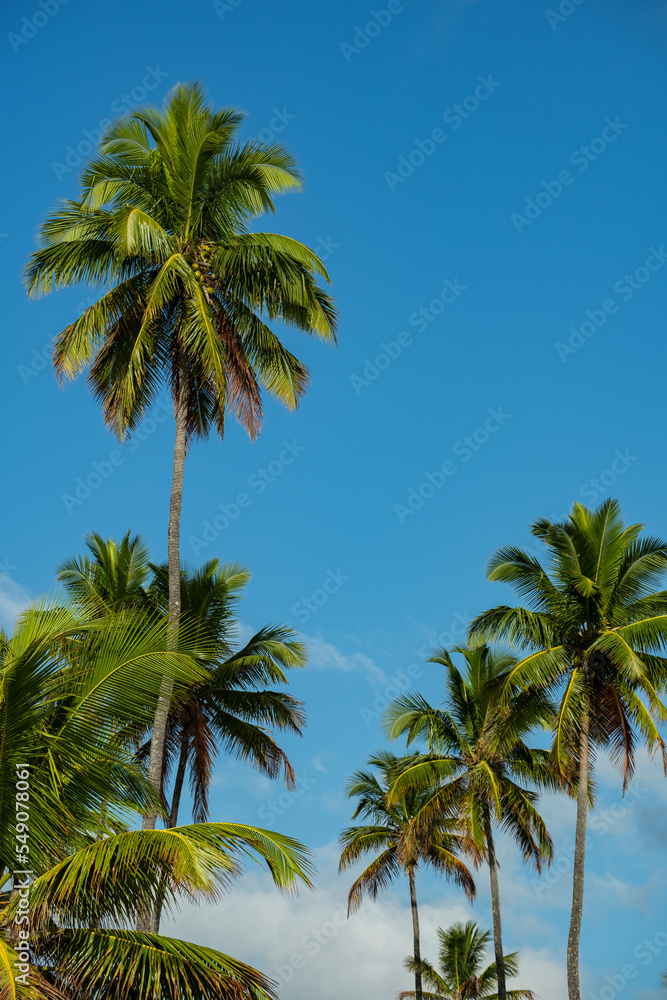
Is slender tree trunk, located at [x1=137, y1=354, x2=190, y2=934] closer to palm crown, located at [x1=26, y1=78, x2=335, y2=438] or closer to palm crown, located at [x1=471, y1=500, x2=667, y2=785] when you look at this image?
palm crown, located at [x1=26, y1=78, x2=335, y2=438]

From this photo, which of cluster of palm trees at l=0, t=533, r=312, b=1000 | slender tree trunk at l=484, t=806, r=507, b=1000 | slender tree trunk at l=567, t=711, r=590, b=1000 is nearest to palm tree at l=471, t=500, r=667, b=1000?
slender tree trunk at l=567, t=711, r=590, b=1000

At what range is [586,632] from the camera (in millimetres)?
22406

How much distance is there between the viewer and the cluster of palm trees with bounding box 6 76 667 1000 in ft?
27.2

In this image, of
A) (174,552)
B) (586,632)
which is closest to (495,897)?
(586,632)

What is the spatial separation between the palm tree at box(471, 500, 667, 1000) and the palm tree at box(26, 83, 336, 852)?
8.41 metres

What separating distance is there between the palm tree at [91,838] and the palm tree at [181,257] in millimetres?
7720

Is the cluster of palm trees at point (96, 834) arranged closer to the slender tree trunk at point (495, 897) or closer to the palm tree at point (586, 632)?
the palm tree at point (586, 632)

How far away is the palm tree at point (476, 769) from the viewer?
82.5ft

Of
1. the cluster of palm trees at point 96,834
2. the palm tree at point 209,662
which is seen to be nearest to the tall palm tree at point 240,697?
the palm tree at point 209,662

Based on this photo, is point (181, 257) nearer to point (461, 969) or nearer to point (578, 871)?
point (578, 871)

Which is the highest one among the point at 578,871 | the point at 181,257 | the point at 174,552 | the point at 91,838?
the point at 181,257

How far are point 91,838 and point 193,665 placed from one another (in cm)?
190

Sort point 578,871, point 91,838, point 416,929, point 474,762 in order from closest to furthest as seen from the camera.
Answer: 1. point 91,838
2. point 578,871
3. point 474,762
4. point 416,929

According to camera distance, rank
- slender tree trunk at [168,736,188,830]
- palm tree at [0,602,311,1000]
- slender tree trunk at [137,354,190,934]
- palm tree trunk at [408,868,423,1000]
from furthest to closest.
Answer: palm tree trunk at [408,868,423,1000] < slender tree trunk at [168,736,188,830] < slender tree trunk at [137,354,190,934] < palm tree at [0,602,311,1000]
